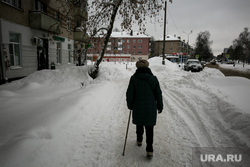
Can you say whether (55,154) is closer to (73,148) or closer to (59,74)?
(73,148)

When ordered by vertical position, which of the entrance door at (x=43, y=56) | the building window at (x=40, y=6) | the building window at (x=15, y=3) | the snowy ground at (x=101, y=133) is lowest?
the snowy ground at (x=101, y=133)

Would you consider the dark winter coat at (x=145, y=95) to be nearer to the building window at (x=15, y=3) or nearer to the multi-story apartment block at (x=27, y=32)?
the multi-story apartment block at (x=27, y=32)

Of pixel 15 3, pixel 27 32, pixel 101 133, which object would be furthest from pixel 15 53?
pixel 101 133

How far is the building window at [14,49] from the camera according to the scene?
37.7 ft

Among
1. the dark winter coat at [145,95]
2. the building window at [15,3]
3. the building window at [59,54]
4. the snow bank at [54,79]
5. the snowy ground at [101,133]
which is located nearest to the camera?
the snowy ground at [101,133]

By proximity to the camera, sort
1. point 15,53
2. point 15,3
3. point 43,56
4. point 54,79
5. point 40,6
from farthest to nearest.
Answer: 1. point 43,56
2. point 40,6
3. point 15,53
4. point 15,3
5. point 54,79

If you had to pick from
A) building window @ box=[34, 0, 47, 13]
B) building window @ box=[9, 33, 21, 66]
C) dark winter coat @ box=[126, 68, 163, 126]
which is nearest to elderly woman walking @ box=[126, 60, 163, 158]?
dark winter coat @ box=[126, 68, 163, 126]

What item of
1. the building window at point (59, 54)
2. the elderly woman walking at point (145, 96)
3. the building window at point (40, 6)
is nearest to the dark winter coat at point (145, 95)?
the elderly woman walking at point (145, 96)

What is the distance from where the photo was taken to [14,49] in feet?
38.6

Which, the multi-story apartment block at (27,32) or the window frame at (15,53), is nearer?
the multi-story apartment block at (27,32)

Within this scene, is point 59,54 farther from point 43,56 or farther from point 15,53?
point 15,53

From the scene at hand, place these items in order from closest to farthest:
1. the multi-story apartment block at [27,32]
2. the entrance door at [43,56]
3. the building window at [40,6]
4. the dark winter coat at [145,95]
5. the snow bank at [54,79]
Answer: the dark winter coat at [145,95], the snow bank at [54,79], the multi-story apartment block at [27,32], the building window at [40,6], the entrance door at [43,56]

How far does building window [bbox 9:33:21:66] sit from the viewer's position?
11500mm

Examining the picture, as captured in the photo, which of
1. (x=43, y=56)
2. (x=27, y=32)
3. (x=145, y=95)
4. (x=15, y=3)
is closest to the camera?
(x=145, y=95)
